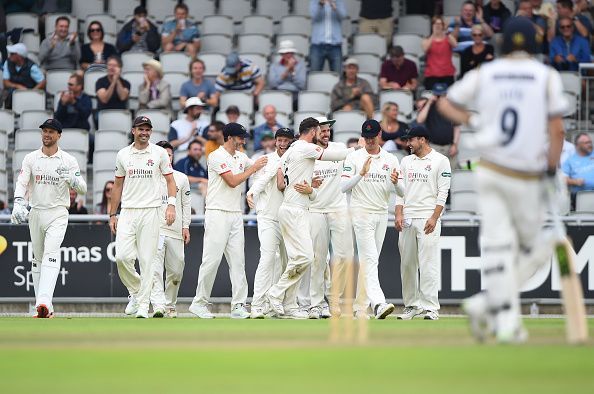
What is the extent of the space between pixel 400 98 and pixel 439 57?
42.8 inches

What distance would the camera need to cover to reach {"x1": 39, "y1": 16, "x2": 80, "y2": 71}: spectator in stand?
78.2 feet

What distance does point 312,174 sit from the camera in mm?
16672

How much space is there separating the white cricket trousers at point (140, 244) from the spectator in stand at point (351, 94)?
263 inches

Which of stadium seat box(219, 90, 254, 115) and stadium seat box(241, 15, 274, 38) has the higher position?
stadium seat box(241, 15, 274, 38)

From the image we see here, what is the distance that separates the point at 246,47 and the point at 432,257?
857 centimetres

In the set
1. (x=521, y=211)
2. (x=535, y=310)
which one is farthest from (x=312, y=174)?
(x=521, y=211)

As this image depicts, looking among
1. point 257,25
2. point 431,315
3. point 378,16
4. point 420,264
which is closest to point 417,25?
point 378,16

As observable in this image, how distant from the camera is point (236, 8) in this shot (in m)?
25.7

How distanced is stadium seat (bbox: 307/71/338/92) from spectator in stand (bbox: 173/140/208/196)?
3.29 m

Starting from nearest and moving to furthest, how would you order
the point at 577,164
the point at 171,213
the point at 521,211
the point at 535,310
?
the point at 521,211, the point at 171,213, the point at 535,310, the point at 577,164

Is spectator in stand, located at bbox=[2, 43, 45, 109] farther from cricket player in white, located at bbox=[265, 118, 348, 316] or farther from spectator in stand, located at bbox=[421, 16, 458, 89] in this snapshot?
cricket player in white, located at bbox=[265, 118, 348, 316]

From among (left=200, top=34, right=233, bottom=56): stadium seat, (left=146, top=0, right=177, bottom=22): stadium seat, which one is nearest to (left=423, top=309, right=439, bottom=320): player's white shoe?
(left=200, top=34, right=233, bottom=56): stadium seat

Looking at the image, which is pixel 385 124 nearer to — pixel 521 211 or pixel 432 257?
pixel 432 257

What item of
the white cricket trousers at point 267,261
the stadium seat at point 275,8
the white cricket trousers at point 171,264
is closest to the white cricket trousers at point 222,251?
the white cricket trousers at point 267,261
